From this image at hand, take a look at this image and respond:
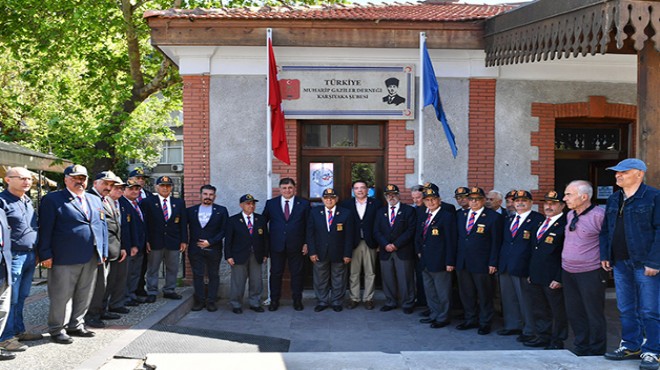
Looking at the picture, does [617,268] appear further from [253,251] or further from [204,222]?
[204,222]

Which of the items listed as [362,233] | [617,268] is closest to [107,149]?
[362,233]

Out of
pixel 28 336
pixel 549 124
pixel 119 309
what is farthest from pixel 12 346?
pixel 549 124

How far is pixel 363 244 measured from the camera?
8.78m

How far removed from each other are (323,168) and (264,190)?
1033 millimetres

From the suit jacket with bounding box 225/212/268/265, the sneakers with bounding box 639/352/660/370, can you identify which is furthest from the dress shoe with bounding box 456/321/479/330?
the suit jacket with bounding box 225/212/268/265

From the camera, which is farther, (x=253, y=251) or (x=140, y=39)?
(x=140, y=39)

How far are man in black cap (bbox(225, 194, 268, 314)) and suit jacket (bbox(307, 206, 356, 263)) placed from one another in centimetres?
69

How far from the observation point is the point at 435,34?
350 inches

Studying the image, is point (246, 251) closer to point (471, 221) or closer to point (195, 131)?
point (195, 131)

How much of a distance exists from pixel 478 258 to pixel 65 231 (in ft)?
16.0

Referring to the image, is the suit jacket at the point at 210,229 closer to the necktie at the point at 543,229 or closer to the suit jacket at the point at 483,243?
the suit jacket at the point at 483,243

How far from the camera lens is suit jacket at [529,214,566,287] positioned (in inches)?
256

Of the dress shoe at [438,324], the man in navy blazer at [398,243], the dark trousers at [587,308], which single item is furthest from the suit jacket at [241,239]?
the dark trousers at [587,308]

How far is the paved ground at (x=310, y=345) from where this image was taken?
544 centimetres
